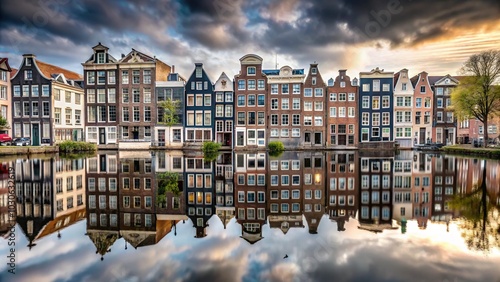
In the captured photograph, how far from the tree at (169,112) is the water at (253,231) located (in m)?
34.3

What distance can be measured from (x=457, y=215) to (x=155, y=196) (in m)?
11.6

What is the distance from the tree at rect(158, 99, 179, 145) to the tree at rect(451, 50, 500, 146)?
45116mm

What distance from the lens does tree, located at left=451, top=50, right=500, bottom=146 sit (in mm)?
40125

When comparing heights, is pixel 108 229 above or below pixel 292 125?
below

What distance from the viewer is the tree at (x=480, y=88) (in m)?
40.1

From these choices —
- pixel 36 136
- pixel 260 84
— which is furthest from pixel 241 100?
pixel 36 136

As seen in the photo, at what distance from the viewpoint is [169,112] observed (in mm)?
49375

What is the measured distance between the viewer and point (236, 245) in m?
6.95

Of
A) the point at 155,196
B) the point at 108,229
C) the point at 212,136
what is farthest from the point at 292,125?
the point at 108,229

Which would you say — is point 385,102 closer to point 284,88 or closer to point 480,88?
point 480,88

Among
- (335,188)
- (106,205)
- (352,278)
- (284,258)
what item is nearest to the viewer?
(352,278)

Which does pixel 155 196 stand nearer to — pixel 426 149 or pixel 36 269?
pixel 36 269

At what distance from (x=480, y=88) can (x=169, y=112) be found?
1914 inches

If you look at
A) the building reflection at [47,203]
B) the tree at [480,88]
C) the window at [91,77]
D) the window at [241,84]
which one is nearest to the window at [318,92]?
the window at [241,84]
